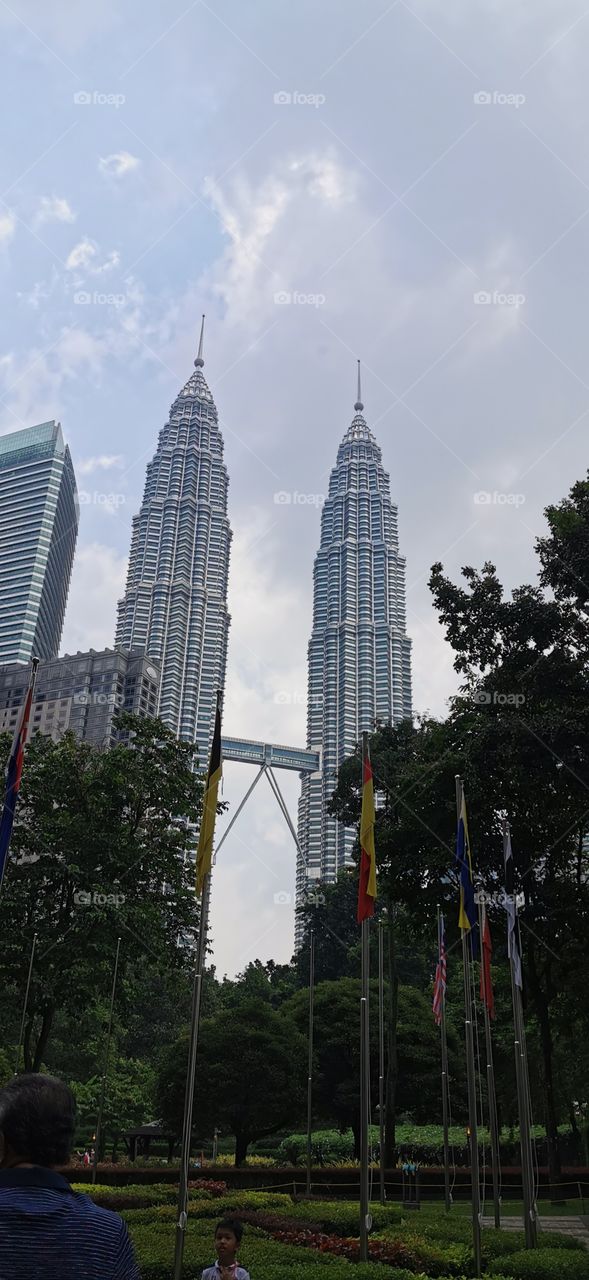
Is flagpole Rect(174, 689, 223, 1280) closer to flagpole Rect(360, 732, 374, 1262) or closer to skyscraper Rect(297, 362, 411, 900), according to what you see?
flagpole Rect(360, 732, 374, 1262)

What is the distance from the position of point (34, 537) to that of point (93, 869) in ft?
359

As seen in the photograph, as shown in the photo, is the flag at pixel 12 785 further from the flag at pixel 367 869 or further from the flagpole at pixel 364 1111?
the flagpole at pixel 364 1111

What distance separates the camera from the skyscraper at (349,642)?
94812mm

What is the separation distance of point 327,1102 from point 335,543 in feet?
257

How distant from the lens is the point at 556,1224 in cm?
2395

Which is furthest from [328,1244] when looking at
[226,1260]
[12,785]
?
[12,785]

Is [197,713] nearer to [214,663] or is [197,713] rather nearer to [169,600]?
[214,663]

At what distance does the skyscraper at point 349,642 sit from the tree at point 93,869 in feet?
186

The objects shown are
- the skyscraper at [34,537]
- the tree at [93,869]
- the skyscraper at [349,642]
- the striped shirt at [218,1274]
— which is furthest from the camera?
the skyscraper at [34,537]

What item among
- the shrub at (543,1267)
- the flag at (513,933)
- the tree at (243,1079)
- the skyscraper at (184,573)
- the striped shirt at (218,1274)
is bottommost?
the shrub at (543,1267)

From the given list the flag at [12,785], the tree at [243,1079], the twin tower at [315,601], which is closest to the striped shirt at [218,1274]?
the flag at [12,785]

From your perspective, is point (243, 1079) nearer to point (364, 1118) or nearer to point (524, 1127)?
point (524, 1127)

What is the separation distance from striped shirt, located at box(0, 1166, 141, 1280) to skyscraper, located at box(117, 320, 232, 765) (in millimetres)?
97285

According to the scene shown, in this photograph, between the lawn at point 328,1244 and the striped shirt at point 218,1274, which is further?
the lawn at point 328,1244
